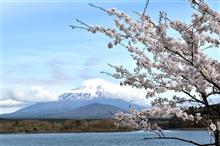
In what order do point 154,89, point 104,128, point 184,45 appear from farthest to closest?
1. point 104,128
2. point 154,89
3. point 184,45

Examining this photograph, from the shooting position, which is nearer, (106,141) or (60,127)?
(106,141)

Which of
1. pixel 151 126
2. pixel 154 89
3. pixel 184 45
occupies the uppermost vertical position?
pixel 184 45

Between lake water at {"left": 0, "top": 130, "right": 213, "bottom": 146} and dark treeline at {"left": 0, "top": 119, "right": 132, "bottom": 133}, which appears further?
dark treeline at {"left": 0, "top": 119, "right": 132, "bottom": 133}

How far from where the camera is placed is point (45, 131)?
13500cm

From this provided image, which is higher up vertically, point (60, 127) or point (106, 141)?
point (60, 127)

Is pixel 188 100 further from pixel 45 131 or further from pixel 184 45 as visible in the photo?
pixel 45 131

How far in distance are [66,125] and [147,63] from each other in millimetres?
127923

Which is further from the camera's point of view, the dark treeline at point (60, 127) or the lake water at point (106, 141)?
the dark treeline at point (60, 127)

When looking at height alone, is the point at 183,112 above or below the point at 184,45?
below

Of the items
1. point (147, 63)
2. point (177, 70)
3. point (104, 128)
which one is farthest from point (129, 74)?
point (104, 128)

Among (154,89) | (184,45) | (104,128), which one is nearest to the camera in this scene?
(184,45)

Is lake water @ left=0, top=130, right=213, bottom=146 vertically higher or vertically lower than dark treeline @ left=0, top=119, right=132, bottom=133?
lower

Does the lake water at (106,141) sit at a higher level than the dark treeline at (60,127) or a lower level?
lower

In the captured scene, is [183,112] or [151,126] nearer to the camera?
[183,112]
